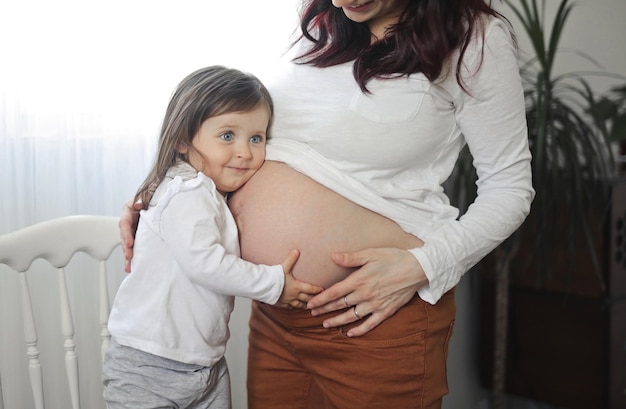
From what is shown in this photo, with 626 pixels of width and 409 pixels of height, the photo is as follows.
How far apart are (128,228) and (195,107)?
0.26 m

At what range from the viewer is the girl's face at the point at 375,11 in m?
1.16

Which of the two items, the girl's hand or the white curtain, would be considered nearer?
the girl's hand

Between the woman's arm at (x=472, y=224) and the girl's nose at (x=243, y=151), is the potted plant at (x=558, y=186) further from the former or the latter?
the girl's nose at (x=243, y=151)

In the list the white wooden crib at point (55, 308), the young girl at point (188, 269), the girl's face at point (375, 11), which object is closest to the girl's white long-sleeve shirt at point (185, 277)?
the young girl at point (188, 269)

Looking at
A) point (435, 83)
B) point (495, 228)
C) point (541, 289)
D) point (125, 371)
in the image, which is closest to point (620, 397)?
point (541, 289)

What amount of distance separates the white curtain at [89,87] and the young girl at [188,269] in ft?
1.38

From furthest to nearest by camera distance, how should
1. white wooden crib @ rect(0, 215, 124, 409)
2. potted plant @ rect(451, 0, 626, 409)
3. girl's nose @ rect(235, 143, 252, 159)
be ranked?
potted plant @ rect(451, 0, 626, 409)
white wooden crib @ rect(0, 215, 124, 409)
girl's nose @ rect(235, 143, 252, 159)

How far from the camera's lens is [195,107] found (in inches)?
45.5

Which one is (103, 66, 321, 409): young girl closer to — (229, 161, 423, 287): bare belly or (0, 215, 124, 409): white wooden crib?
(229, 161, 423, 287): bare belly

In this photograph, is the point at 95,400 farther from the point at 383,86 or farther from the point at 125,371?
the point at 383,86

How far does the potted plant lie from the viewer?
2.11m

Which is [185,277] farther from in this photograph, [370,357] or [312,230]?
[370,357]

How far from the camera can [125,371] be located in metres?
1.15

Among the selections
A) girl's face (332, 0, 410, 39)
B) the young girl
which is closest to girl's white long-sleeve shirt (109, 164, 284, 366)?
the young girl
